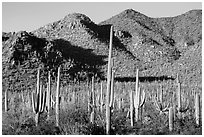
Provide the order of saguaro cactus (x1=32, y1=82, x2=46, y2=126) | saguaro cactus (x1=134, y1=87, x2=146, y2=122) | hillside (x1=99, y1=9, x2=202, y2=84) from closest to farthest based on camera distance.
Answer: saguaro cactus (x1=32, y1=82, x2=46, y2=126) < saguaro cactus (x1=134, y1=87, x2=146, y2=122) < hillside (x1=99, y1=9, x2=202, y2=84)

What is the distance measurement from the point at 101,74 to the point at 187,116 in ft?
94.3

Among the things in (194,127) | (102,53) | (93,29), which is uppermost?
(93,29)

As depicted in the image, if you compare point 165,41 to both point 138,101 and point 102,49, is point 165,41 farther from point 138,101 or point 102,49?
point 138,101

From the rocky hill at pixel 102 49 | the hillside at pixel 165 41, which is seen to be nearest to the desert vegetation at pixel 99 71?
the rocky hill at pixel 102 49

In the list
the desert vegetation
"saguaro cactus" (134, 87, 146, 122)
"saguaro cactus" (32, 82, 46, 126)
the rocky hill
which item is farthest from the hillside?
"saguaro cactus" (32, 82, 46, 126)

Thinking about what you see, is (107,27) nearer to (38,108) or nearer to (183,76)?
(183,76)

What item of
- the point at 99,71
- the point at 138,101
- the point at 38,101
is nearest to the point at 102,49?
the point at 99,71

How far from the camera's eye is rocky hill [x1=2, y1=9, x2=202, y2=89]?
4103 centimetres

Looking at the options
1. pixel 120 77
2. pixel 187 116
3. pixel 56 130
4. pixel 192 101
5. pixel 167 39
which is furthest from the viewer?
pixel 167 39

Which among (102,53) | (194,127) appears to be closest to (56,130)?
(194,127)

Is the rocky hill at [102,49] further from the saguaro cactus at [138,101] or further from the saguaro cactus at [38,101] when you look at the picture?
the saguaro cactus at [38,101]

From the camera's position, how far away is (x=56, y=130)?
1272 cm

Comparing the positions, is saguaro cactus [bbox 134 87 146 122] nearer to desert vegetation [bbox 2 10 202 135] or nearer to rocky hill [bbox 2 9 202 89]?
desert vegetation [bbox 2 10 202 135]

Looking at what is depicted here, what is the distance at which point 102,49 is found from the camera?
5269 centimetres
